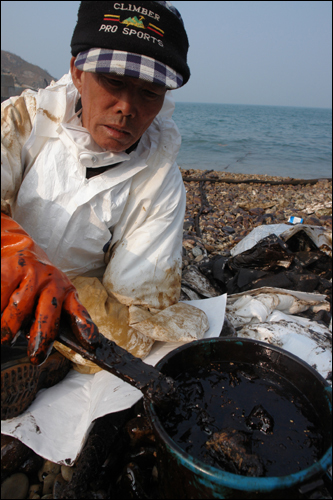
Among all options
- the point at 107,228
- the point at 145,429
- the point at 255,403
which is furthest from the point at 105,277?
the point at 255,403

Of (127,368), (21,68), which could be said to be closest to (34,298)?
(127,368)

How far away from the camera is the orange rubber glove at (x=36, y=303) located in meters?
0.90

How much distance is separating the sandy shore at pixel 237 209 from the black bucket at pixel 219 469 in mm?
1712

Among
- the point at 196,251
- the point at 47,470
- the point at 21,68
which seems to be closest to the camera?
the point at 47,470

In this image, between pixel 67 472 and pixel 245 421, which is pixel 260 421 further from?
pixel 67 472

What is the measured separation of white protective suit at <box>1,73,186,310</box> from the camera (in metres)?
1.41

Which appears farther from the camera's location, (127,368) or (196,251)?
(196,251)

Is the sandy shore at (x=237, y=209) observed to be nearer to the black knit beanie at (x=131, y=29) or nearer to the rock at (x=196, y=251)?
the rock at (x=196, y=251)

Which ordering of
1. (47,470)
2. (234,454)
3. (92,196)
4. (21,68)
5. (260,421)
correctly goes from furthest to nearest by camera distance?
(21,68)
(92,196)
(47,470)
(260,421)
(234,454)

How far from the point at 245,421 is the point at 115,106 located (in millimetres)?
1215

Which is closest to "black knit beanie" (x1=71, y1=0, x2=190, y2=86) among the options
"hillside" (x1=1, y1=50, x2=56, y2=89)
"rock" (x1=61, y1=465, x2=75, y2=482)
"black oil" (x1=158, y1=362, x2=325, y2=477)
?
"black oil" (x1=158, y1=362, x2=325, y2=477)

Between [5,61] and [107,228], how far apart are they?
4669 centimetres

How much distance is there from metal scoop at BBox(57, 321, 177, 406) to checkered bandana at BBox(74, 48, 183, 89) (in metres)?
0.89

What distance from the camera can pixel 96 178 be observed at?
1486 mm
